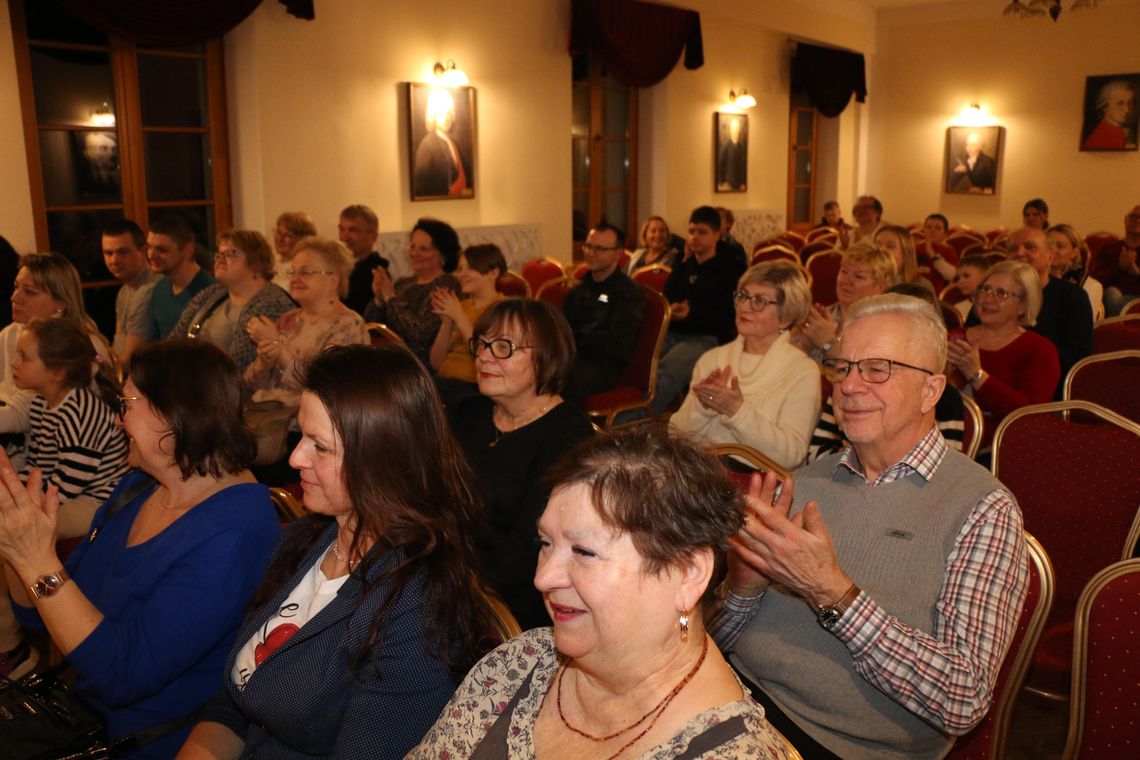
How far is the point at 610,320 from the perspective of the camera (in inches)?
197

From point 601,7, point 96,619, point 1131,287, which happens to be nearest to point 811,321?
point 96,619

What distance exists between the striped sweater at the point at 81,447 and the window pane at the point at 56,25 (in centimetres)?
392

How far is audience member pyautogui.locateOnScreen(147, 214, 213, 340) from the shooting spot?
494 cm

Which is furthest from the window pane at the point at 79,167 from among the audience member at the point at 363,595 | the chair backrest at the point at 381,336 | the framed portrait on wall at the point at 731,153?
the framed portrait on wall at the point at 731,153

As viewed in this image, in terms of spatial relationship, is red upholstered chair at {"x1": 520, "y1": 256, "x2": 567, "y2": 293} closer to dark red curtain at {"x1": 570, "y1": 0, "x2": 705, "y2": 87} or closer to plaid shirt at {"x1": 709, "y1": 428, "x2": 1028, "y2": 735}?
dark red curtain at {"x1": 570, "y1": 0, "x2": 705, "y2": 87}

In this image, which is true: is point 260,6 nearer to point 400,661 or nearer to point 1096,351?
point 1096,351

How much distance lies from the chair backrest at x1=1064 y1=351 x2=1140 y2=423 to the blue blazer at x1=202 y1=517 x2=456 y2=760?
2.89 metres

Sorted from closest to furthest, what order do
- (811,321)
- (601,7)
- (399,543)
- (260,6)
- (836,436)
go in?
(399,543), (836,436), (811,321), (260,6), (601,7)

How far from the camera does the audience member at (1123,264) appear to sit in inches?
323

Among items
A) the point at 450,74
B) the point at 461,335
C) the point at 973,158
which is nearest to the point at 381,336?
the point at 461,335

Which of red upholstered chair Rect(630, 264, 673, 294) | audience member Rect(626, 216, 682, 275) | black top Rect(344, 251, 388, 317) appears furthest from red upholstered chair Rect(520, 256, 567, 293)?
black top Rect(344, 251, 388, 317)

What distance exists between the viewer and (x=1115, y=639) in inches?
66.1

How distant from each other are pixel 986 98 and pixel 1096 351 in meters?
11.4

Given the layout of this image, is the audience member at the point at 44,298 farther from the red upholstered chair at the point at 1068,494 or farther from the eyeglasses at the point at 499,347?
the red upholstered chair at the point at 1068,494
